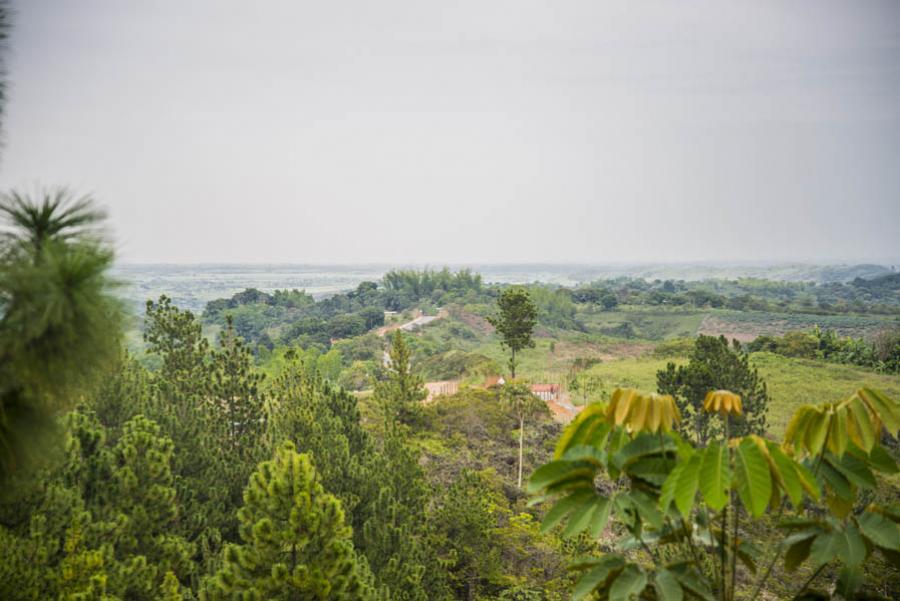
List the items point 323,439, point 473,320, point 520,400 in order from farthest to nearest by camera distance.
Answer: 1. point 473,320
2. point 520,400
3. point 323,439

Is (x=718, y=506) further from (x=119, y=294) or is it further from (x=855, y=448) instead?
(x=119, y=294)

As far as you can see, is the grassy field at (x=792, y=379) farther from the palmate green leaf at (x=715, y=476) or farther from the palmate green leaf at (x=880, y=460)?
the palmate green leaf at (x=715, y=476)

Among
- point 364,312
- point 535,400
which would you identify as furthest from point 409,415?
point 364,312

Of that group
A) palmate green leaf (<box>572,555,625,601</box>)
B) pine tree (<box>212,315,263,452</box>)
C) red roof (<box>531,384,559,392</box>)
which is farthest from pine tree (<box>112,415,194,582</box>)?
red roof (<box>531,384,559,392</box>)

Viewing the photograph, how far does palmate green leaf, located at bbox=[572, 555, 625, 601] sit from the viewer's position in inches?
78.2

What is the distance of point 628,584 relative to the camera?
194 centimetres

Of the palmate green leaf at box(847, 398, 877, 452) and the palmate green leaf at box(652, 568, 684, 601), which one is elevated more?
the palmate green leaf at box(847, 398, 877, 452)

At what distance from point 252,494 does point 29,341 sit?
4.40 meters

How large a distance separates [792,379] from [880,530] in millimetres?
27751

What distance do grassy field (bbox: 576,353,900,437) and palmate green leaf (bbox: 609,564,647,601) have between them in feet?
67.1

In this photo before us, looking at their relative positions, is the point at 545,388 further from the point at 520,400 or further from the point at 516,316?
the point at 520,400

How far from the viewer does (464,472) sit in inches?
369

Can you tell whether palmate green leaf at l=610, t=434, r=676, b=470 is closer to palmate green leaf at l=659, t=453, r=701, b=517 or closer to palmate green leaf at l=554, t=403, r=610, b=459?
palmate green leaf at l=554, t=403, r=610, b=459

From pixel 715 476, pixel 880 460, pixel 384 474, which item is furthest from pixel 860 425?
pixel 384 474
